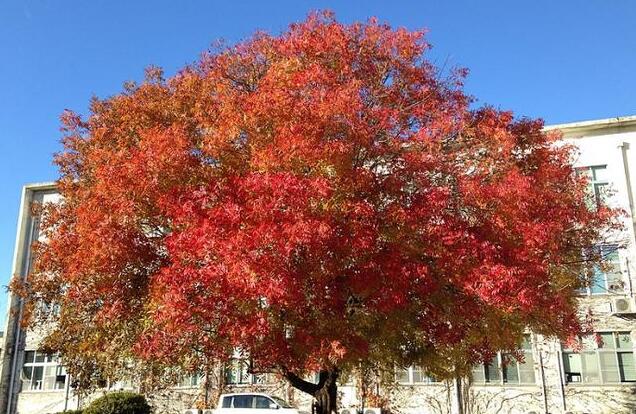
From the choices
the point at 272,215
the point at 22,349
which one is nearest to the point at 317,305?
the point at 272,215

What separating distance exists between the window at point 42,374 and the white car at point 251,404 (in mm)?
10809

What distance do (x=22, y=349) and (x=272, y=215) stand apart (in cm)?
2265

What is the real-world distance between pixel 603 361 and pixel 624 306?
2.21 metres

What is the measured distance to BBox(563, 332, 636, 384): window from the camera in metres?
20.8

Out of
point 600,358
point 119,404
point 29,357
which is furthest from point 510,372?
point 29,357

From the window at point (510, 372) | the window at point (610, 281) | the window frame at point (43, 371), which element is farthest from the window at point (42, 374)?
the window at point (610, 281)

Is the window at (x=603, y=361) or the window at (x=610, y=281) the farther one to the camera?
the window at (x=610, y=281)

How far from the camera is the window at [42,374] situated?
27.0m

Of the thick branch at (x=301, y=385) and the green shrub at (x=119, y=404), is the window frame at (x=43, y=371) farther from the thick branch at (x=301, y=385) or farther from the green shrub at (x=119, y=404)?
the thick branch at (x=301, y=385)

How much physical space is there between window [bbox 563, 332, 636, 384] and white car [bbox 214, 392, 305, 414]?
33.6 feet

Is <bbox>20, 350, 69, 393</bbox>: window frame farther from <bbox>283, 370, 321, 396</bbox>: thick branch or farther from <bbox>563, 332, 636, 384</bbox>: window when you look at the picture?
<bbox>563, 332, 636, 384</bbox>: window

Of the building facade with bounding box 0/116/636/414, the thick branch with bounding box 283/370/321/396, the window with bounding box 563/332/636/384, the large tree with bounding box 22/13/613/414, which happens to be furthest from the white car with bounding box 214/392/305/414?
the window with bounding box 563/332/636/384

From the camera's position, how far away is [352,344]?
36.8 feet

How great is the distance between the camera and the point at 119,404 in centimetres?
2055
